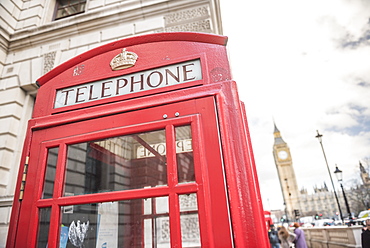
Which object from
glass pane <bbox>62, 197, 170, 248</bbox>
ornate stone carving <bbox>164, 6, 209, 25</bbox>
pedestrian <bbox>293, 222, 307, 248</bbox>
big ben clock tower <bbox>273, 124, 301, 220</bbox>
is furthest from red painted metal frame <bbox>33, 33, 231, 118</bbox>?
big ben clock tower <bbox>273, 124, 301, 220</bbox>

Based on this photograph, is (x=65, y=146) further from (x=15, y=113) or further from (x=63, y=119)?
(x=15, y=113)

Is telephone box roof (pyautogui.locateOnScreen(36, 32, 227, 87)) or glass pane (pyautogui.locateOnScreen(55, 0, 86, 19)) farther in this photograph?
glass pane (pyautogui.locateOnScreen(55, 0, 86, 19))

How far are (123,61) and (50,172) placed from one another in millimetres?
→ 951

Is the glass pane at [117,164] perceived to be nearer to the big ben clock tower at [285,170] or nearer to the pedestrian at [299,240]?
the pedestrian at [299,240]

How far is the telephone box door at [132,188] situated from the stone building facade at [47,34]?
8.27 feet

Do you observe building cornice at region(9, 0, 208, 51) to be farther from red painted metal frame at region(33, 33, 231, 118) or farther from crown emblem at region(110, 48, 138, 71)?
crown emblem at region(110, 48, 138, 71)

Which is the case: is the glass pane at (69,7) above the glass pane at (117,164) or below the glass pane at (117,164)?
above

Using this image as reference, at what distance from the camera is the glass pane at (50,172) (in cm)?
161

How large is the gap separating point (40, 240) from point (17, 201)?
326 millimetres

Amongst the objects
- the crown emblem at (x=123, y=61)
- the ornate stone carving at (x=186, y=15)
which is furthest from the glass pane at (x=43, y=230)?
the ornate stone carving at (x=186, y=15)

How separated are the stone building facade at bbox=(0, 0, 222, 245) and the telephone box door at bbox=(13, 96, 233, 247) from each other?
8.27 ft

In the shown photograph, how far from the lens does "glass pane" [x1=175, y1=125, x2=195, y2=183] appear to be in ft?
4.56

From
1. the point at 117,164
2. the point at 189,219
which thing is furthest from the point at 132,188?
the point at 117,164

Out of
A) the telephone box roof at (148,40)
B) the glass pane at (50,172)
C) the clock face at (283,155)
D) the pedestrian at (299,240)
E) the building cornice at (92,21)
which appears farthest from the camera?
the clock face at (283,155)
